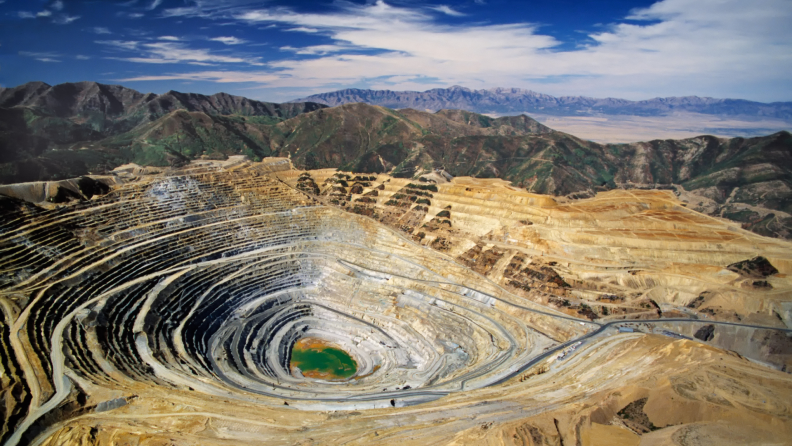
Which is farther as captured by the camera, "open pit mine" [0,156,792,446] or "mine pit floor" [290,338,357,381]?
"mine pit floor" [290,338,357,381]

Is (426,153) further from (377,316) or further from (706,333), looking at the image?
(706,333)

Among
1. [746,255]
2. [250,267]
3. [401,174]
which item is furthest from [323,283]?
[746,255]

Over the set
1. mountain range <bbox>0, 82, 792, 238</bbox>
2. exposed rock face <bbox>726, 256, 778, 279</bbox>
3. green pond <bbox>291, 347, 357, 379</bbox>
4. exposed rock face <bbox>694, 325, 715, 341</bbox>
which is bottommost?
green pond <bbox>291, 347, 357, 379</bbox>

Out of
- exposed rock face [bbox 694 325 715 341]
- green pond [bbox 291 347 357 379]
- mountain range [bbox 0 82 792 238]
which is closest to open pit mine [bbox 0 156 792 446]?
exposed rock face [bbox 694 325 715 341]

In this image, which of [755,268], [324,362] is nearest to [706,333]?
[755,268]

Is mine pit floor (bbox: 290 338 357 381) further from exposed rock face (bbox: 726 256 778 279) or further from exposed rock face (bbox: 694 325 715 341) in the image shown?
exposed rock face (bbox: 726 256 778 279)

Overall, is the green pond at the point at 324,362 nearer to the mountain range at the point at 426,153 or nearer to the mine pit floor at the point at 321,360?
the mine pit floor at the point at 321,360
